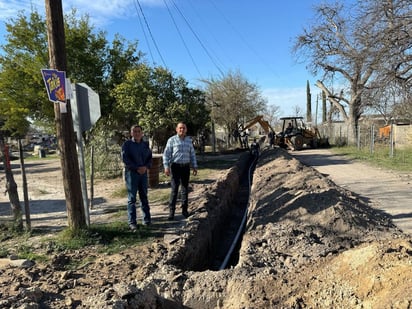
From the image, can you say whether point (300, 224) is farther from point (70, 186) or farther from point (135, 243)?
point (70, 186)

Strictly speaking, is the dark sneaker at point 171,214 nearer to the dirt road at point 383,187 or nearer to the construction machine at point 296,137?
the dirt road at point 383,187

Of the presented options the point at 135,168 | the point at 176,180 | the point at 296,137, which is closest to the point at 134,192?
the point at 135,168

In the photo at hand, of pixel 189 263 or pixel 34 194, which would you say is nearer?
pixel 189 263

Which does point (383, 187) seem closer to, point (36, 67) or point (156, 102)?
point (156, 102)

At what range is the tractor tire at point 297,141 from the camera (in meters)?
27.5

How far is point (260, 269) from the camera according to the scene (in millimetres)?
4281

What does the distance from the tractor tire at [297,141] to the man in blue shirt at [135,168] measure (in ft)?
71.9

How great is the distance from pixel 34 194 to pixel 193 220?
6.72 metres

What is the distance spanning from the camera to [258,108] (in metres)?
41.0

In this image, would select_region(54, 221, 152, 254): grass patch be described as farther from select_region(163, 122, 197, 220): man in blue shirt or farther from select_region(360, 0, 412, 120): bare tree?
select_region(360, 0, 412, 120): bare tree

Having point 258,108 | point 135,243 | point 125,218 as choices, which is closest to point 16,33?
point 125,218

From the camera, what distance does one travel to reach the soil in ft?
10.9

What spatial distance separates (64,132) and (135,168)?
1345 mm

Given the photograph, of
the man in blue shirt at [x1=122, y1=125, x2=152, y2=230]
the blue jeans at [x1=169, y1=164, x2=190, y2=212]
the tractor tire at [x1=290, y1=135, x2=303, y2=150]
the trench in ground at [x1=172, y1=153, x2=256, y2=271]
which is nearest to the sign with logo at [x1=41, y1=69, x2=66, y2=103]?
the man in blue shirt at [x1=122, y1=125, x2=152, y2=230]
